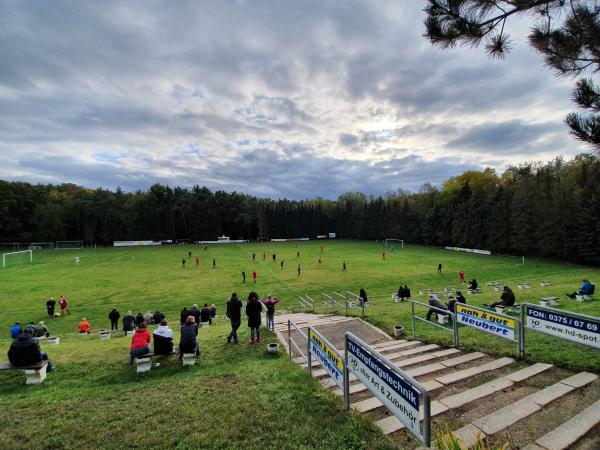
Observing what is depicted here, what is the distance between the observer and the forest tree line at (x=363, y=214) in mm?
44094

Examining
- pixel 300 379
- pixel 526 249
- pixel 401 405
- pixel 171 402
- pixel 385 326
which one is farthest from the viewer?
pixel 526 249

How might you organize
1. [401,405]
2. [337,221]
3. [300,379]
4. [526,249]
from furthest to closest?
[337,221] < [526,249] < [300,379] < [401,405]

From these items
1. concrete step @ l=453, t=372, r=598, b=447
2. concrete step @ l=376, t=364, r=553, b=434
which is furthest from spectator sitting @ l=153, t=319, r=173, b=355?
concrete step @ l=453, t=372, r=598, b=447

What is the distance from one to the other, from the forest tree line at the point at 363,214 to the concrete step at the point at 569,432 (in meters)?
45.0

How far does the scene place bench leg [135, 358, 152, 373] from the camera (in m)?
7.30

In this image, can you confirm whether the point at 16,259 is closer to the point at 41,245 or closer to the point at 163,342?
the point at 41,245

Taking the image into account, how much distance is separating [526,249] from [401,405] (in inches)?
2182

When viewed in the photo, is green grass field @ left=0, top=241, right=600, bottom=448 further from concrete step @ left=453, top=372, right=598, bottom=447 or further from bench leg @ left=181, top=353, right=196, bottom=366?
concrete step @ left=453, top=372, right=598, bottom=447

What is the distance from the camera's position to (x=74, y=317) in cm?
1972

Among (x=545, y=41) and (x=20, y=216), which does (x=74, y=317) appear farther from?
(x=20, y=216)

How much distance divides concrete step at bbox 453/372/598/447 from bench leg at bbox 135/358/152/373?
661cm

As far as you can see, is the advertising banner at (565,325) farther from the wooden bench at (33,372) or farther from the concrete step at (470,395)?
the wooden bench at (33,372)

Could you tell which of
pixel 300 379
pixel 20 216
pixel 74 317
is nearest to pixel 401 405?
pixel 300 379

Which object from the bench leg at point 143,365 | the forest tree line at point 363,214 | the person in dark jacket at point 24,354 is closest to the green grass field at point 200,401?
the bench leg at point 143,365
